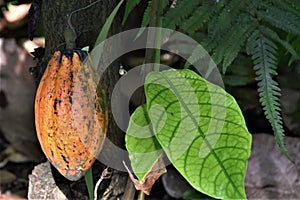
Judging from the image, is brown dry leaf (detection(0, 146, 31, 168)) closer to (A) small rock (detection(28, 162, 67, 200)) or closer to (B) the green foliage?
(A) small rock (detection(28, 162, 67, 200))

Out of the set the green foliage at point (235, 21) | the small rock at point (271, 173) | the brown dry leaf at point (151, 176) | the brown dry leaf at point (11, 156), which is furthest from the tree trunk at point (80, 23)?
the brown dry leaf at point (11, 156)

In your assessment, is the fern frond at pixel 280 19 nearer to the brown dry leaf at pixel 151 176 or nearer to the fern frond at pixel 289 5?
the fern frond at pixel 289 5

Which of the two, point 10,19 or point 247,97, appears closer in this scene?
point 247,97

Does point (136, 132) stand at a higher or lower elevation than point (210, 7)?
lower

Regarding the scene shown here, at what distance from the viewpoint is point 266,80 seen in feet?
3.40

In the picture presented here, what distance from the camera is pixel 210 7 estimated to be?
111cm

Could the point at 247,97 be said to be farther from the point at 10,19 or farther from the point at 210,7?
the point at 10,19

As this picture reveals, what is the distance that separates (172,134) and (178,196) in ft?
Answer: 3.12

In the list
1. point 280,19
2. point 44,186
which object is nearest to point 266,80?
point 280,19

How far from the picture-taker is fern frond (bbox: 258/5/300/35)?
1087mm

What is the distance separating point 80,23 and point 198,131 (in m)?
0.36

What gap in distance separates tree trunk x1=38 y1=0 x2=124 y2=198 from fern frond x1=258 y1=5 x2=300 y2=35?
302mm

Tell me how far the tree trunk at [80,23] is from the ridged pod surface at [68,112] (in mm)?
Answer: 129

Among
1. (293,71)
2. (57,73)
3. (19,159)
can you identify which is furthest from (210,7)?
(19,159)
